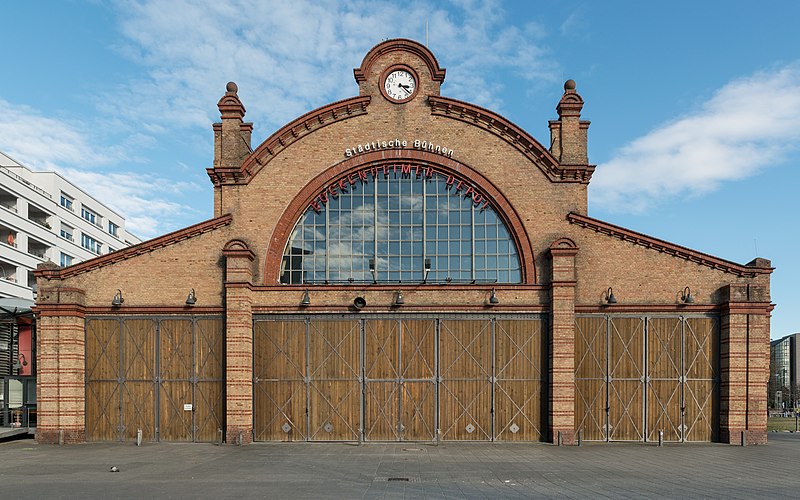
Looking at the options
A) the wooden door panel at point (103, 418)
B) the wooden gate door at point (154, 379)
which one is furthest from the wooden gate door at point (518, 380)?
the wooden door panel at point (103, 418)

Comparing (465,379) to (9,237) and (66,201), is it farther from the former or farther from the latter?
(66,201)

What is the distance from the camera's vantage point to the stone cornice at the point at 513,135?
26188 mm

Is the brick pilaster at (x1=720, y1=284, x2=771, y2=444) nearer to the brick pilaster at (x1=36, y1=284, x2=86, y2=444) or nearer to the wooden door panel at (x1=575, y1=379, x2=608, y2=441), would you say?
the wooden door panel at (x1=575, y1=379, x2=608, y2=441)

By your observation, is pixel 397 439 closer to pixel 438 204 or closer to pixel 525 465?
pixel 525 465

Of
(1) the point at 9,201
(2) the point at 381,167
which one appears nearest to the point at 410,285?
(2) the point at 381,167

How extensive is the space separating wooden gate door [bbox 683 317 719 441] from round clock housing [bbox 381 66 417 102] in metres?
15.4

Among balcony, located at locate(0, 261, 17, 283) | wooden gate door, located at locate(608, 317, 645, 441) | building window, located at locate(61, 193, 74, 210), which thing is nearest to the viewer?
wooden gate door, located at locate(608, 317, 645, 441)

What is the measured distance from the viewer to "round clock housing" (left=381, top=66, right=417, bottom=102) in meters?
27.0

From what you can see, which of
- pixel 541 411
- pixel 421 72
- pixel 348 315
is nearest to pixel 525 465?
pixel 541 411

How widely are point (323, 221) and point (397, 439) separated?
384 inches

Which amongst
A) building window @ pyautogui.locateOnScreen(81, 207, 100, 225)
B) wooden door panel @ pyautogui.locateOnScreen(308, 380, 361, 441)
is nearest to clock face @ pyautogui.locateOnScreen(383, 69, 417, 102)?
wooden door panel @ pyautogui.locateOnScreen(308, 380, 361, 441)

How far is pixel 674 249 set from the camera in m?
25.4

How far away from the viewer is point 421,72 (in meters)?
27.0

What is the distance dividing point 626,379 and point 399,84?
1589cm
